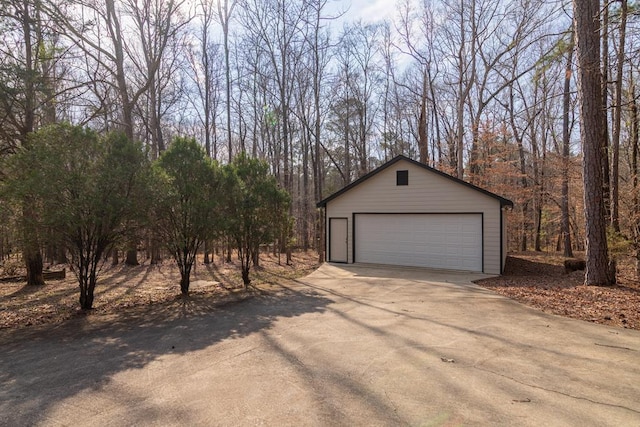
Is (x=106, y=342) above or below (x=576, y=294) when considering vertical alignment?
below

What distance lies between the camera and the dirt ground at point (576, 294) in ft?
18.9

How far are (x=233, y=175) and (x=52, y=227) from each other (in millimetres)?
3964

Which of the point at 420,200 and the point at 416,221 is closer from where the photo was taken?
the point at 420,200

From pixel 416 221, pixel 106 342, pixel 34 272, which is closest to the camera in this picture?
pixel 106 342

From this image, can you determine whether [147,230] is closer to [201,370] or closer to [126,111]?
[201,370]

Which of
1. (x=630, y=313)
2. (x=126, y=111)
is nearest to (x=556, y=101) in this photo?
(x=630, y=313)

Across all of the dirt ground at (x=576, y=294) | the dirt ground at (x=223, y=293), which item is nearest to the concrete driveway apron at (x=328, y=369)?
the dirt ground at (x=576, y=294)

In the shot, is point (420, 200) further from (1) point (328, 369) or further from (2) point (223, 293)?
(1) point (328, 369)

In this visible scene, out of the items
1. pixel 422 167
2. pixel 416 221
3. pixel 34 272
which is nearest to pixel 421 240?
pixel 416 221

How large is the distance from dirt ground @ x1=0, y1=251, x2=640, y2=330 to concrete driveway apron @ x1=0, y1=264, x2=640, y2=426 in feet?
2.69

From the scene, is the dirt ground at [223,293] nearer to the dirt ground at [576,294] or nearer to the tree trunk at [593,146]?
the dirt ground at [576,294]

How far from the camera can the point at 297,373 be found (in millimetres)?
3617

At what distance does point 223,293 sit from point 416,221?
6.84 metres

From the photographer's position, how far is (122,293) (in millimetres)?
8867
